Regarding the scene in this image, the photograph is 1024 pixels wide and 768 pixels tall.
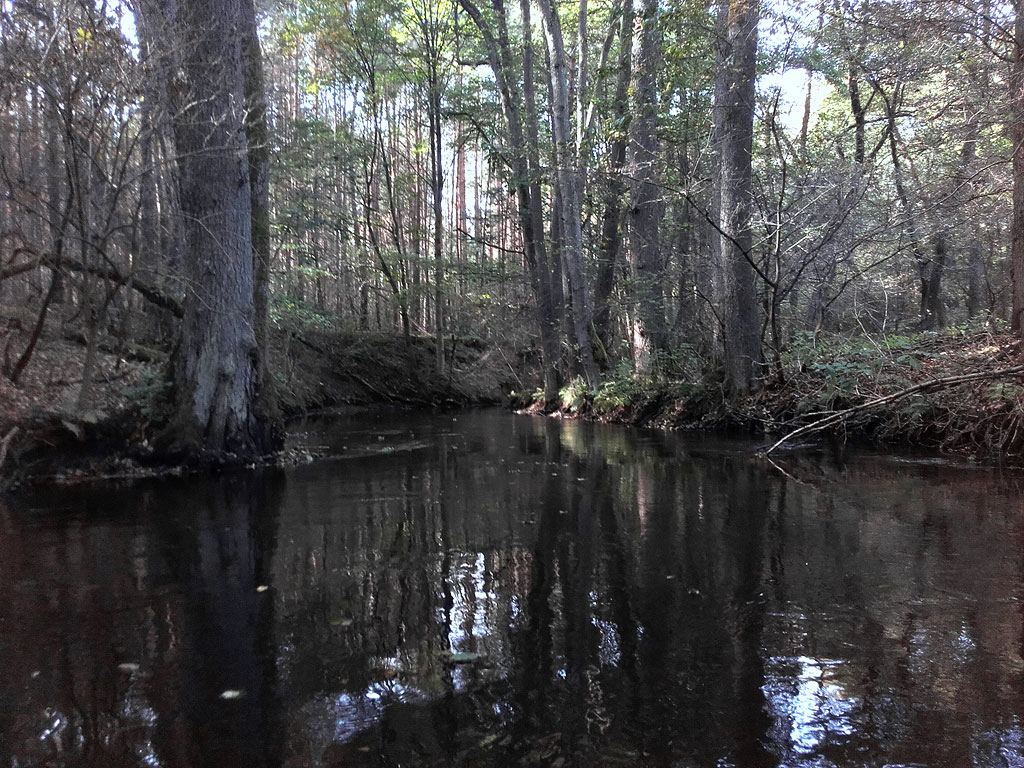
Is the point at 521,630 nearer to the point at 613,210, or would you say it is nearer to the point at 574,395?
the point at 574,395

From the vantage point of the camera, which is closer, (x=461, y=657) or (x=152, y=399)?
(x=461, y=657)

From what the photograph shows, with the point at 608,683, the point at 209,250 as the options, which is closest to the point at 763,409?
the point at 209,250

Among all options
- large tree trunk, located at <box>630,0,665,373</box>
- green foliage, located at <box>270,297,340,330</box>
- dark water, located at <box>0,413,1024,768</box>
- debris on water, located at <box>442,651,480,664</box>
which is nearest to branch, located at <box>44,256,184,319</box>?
dark water, located at <box>0,413,1024,768</box>

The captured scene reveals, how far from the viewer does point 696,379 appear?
1520 centimetres

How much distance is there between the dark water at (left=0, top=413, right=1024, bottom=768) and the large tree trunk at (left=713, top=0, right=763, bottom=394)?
6.02 meters

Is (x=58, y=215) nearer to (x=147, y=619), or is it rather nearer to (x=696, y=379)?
(x=147, y=619)

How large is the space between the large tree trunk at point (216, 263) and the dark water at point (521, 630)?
2590 mm

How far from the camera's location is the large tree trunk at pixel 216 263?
9.41 meters

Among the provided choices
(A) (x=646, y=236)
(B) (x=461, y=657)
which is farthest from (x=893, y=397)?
(A) (x=646, y=236)

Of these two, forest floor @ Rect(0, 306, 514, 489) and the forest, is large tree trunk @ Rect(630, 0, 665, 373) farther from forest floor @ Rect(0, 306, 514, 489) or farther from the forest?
forest floor @ Rect(0, 306, 514, 489)

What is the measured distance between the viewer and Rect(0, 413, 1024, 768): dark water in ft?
8.68

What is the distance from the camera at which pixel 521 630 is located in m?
3.75

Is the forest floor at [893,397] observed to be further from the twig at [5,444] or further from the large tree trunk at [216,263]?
the twig at [5,444]

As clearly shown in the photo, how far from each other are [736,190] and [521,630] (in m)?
10.5
